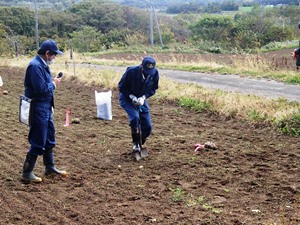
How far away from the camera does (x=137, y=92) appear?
23.9 feet

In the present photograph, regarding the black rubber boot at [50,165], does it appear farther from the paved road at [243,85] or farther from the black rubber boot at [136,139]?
the paved road at [243,85]

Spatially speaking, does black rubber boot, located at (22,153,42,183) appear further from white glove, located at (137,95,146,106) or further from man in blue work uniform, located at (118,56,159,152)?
white glove, located at (137,95,146,106)

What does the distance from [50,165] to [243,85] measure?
31.4 ft

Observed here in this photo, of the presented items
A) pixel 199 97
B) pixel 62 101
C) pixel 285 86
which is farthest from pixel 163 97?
pixel 285 86

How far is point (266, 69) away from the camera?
17547 mm

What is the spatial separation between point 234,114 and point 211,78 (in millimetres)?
7034

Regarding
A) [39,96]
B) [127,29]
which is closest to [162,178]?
[39,96]

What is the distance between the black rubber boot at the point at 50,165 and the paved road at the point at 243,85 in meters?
6.95

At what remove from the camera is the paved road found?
12776 mm

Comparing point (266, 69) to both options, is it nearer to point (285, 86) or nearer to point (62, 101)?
point (285, 86)

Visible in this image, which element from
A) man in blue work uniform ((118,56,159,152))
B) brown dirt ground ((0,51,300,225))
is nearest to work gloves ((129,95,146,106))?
man in blue work uniform ((118,56,159,152))

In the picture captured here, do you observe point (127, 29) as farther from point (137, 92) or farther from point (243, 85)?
point (137, 92)

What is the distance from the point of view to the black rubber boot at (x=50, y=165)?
6.38 metres

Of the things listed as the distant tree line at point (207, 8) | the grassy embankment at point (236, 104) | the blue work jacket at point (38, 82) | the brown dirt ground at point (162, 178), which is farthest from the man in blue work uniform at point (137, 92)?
the distant tree line at point (207, 8)
